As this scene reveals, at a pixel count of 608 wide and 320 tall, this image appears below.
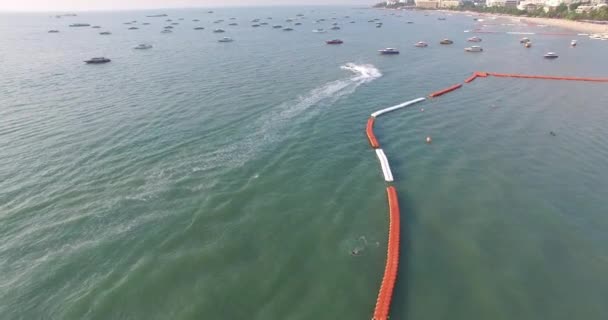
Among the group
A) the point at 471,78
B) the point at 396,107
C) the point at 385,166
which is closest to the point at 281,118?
the point at 385,166

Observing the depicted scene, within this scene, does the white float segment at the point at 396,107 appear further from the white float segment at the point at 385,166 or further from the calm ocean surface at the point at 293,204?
the white float segment at the point at 385,166

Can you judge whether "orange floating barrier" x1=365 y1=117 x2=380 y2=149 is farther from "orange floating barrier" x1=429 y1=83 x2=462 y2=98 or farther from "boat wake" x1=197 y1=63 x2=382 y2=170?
"orange floating barrier" x1=429 y1=83 x2=462 y2=98

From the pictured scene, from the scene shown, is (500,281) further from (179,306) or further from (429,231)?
(179,306)

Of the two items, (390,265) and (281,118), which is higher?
(281,118)

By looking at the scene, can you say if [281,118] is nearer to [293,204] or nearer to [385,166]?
[385,166]

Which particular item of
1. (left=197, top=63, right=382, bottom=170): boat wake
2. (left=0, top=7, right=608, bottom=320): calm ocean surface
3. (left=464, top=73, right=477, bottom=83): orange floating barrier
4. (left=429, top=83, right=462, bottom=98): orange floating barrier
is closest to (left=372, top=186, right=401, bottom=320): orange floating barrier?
(left=0, top=7, right=608, bottom=320): calm ocean surface

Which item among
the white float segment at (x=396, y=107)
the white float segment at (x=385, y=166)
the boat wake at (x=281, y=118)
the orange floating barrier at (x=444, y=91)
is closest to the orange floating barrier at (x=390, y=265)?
the white float segment at (x=385, y=166)
